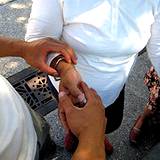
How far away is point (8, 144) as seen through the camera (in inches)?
41.8

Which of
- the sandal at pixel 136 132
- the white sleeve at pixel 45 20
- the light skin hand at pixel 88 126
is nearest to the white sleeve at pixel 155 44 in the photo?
the white sleeve at pixel 45 20

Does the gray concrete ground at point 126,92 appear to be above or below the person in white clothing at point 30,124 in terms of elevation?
below

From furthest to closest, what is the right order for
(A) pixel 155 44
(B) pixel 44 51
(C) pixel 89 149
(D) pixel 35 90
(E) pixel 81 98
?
(D) pixel 35 90
(A) pixel 155 44
(B) pixel 44 51
(E) pixel 81 98
(C) pixel 89 149

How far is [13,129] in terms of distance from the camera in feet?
3.58

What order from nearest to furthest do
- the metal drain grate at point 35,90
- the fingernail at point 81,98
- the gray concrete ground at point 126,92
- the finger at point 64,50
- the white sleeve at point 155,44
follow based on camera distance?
the fingernail at point 81,98 → the finger at point 64,50 → the white sleeve at point 155,44 → the gray concrete ground at point 126,92 → the metal drain grate at point 35,90

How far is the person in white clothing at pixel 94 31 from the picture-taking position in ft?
4.20

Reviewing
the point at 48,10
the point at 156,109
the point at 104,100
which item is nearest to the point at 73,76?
the point at 48,10

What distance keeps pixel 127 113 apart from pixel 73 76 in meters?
1.11

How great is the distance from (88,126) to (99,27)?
0.43 m

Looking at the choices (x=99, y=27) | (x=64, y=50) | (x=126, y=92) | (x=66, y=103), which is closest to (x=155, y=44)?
(x=99, y=27)

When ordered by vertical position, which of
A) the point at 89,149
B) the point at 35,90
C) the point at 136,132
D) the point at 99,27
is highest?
the point at 99,27

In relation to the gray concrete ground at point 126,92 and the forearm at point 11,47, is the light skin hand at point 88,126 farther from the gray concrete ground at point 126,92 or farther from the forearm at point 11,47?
the gray concrete ground at point 126,92

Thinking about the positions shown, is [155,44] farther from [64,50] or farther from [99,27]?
[64,50]

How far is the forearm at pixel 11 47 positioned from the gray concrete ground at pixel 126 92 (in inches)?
35.4
